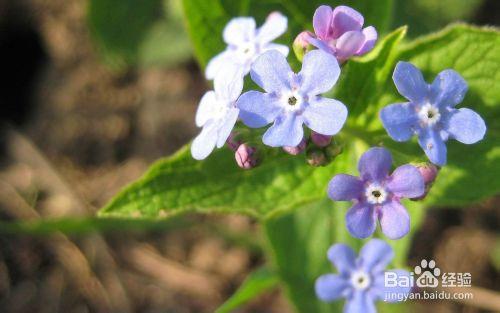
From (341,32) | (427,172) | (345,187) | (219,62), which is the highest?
(219,62)

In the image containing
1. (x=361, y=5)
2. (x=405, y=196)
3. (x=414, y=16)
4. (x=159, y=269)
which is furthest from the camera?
(x=159, y=269)

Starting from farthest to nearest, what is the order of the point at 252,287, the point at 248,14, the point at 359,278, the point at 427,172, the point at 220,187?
the point at 252,287, the point at 248,14, the point at 220,187, the point at 359,278, the point at 427,172

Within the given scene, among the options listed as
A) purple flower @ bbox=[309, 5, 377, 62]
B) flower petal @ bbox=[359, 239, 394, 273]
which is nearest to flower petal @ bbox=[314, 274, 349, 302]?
flower petal @ bbox=[359, 239, 394, 273]

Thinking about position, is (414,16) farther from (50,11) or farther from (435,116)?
(50,11)

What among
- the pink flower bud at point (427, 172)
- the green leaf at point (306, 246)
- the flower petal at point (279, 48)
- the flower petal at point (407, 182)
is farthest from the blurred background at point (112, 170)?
the flower petal at point (407, 182)

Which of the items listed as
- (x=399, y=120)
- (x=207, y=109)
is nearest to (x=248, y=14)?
(x=207, y=109)

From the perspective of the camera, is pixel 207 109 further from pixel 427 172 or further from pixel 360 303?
pixel 360 303

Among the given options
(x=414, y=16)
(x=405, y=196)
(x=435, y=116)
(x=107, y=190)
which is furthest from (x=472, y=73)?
(x=107, y=190)
